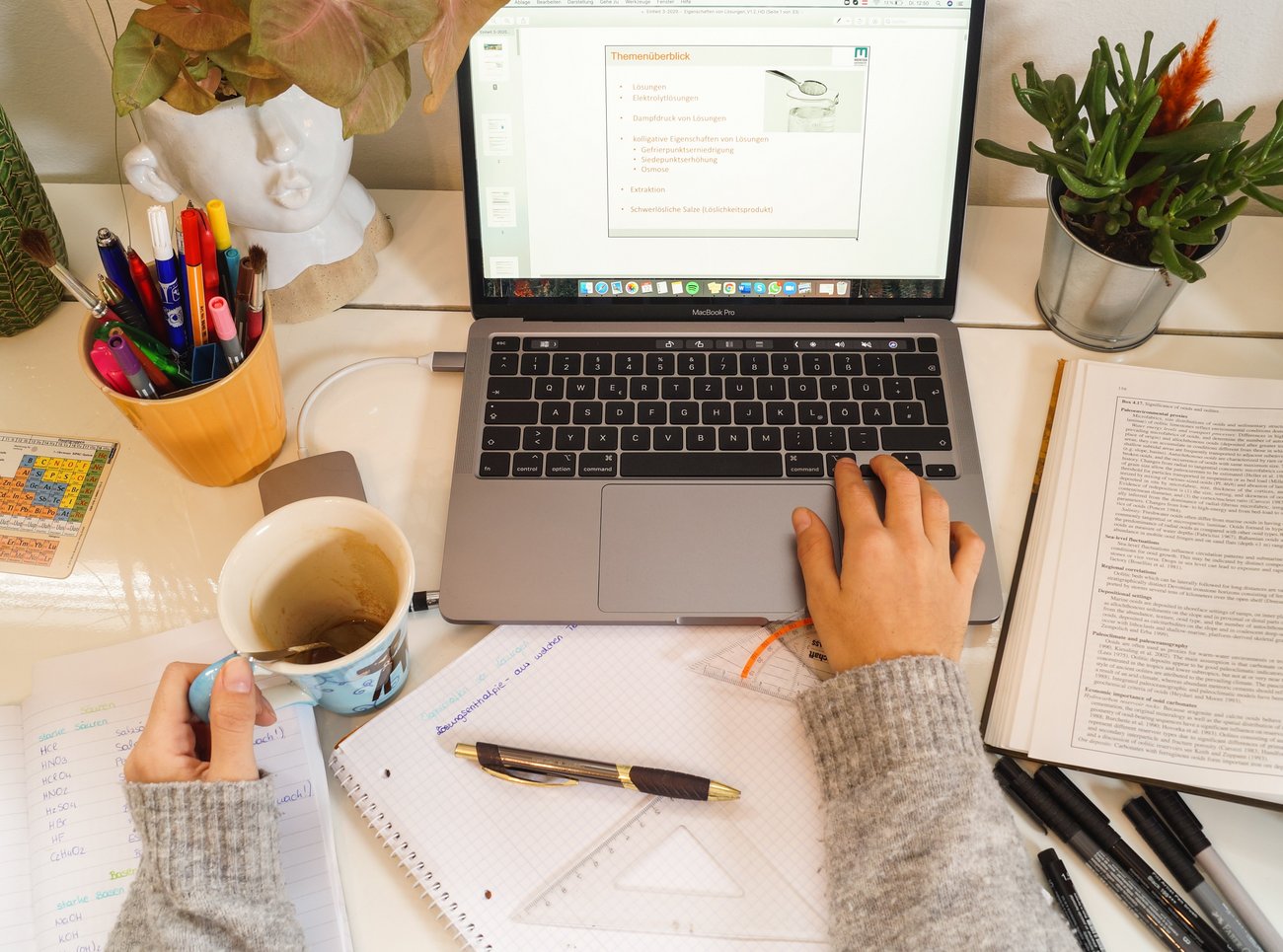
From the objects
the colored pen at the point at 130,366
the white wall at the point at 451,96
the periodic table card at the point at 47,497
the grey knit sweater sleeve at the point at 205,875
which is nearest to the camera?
the grey knit sweater sleeve at the point at 205,875

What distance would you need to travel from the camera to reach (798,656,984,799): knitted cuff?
61 cm

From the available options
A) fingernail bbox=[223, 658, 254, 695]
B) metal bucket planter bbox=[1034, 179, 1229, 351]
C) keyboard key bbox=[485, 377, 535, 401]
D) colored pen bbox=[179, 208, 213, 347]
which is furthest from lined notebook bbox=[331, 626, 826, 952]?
metal bucket planter bbox=[1034, 179, 1229, 351]

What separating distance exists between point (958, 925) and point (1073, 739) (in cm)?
16

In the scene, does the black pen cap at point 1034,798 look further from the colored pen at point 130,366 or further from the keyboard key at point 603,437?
the colored pen at point 130,366

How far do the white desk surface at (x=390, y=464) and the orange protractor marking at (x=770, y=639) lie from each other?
0.12 m

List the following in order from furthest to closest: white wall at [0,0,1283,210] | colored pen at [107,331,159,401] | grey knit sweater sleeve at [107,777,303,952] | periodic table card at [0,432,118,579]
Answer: white wall at [0,0,1283,210]
periodic table card at [0,432,118,579]
colored pen at [107,331,159,401]
grey knit sweater sleeve at [107,777,303,952]

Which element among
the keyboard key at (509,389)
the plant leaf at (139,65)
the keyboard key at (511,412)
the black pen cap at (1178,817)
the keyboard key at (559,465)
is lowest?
the black pen cap at (1178,817)

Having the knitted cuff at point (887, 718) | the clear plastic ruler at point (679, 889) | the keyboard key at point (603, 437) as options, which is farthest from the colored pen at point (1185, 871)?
the keyboard key at point (603, 437)

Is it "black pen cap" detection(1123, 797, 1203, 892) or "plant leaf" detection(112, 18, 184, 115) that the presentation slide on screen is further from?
"black pen cap" detection(1123, 797, 1203, 892)

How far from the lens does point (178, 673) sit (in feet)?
1.94

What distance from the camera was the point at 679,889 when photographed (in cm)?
59

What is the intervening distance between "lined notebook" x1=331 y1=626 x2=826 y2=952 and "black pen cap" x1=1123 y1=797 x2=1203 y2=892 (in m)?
0.21

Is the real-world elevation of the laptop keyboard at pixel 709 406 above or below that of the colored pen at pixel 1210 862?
above

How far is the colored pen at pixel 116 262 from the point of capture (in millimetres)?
677
